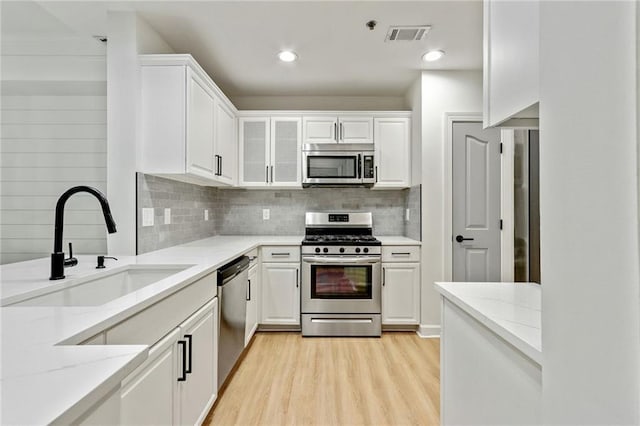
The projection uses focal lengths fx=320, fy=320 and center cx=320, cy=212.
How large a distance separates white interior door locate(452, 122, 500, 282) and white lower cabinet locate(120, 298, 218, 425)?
239 centimetres

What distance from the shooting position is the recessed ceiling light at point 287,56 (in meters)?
2.74

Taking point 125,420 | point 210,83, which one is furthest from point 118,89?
point 125,420

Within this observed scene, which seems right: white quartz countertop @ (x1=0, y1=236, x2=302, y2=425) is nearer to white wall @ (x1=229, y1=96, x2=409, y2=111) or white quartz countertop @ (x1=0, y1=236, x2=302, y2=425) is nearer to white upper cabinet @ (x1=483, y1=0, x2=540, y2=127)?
white upper cabinet @ (x1=483, y1=0, x2=540, y2=127)

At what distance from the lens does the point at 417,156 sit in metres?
3.30

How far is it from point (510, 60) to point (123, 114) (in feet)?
7.38

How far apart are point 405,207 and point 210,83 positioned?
247 cm

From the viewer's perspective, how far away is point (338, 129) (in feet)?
11.5

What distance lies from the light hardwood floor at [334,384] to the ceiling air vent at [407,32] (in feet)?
8.41

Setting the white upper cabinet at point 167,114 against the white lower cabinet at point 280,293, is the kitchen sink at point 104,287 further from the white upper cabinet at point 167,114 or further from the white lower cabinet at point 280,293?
the white lower cabinet at point 280,293

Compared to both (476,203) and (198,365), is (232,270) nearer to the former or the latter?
(198,365)

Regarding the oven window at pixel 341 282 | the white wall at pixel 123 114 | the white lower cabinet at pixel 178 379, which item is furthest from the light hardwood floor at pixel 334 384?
the white wall at pixel 123 114

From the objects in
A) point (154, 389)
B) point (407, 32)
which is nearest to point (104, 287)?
point (154, 389)

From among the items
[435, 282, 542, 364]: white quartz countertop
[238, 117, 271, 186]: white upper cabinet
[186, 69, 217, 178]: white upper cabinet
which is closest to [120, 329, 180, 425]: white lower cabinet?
[435, 282, 542, 364]: white quartz countertop

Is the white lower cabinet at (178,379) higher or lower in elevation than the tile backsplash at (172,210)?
lower
